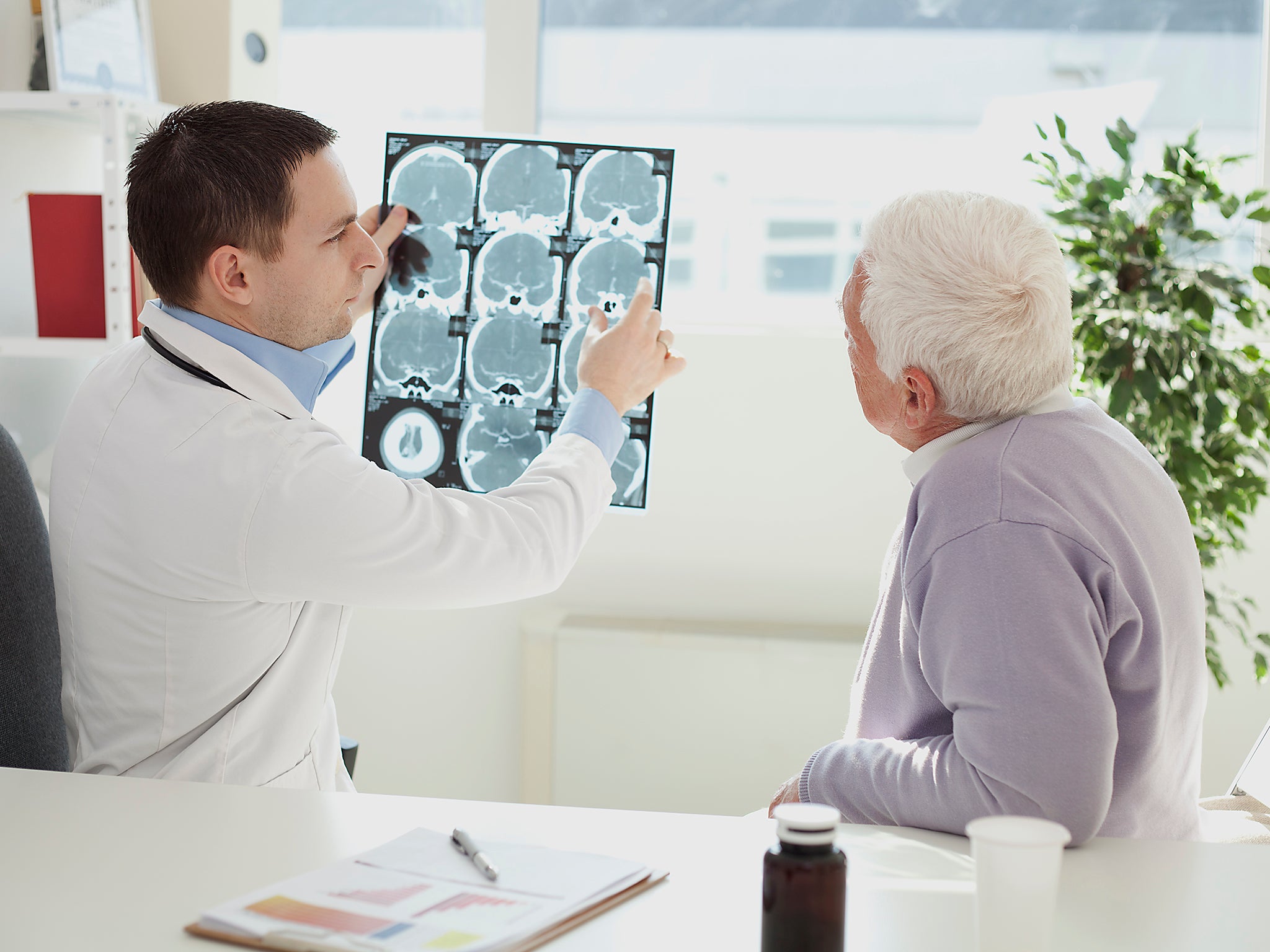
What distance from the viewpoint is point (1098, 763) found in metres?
1.05

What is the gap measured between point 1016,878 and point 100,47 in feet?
7.32

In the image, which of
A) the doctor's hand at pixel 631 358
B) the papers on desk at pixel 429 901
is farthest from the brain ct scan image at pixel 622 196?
the papers on desk at pixel 429 901

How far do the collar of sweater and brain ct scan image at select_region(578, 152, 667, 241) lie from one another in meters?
0.72

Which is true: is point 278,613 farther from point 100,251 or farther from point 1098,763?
point 100,251

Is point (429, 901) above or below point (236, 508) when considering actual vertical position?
below

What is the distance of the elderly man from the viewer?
105cm

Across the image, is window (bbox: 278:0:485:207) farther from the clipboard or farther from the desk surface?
the clipboard

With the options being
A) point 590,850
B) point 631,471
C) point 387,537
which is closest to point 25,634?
point 387,537

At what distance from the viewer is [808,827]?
2.39 ft

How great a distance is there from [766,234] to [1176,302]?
106 centimetres

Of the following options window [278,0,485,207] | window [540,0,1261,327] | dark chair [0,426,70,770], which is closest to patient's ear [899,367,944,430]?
dark chair [0,426,70,770]

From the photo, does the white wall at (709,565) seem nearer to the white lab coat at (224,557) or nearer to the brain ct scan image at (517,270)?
the brain ct scan image at (517,270)

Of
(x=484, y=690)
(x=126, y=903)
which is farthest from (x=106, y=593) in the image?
(x=484, y=690)

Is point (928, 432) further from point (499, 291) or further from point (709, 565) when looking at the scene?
point (709, 565)
